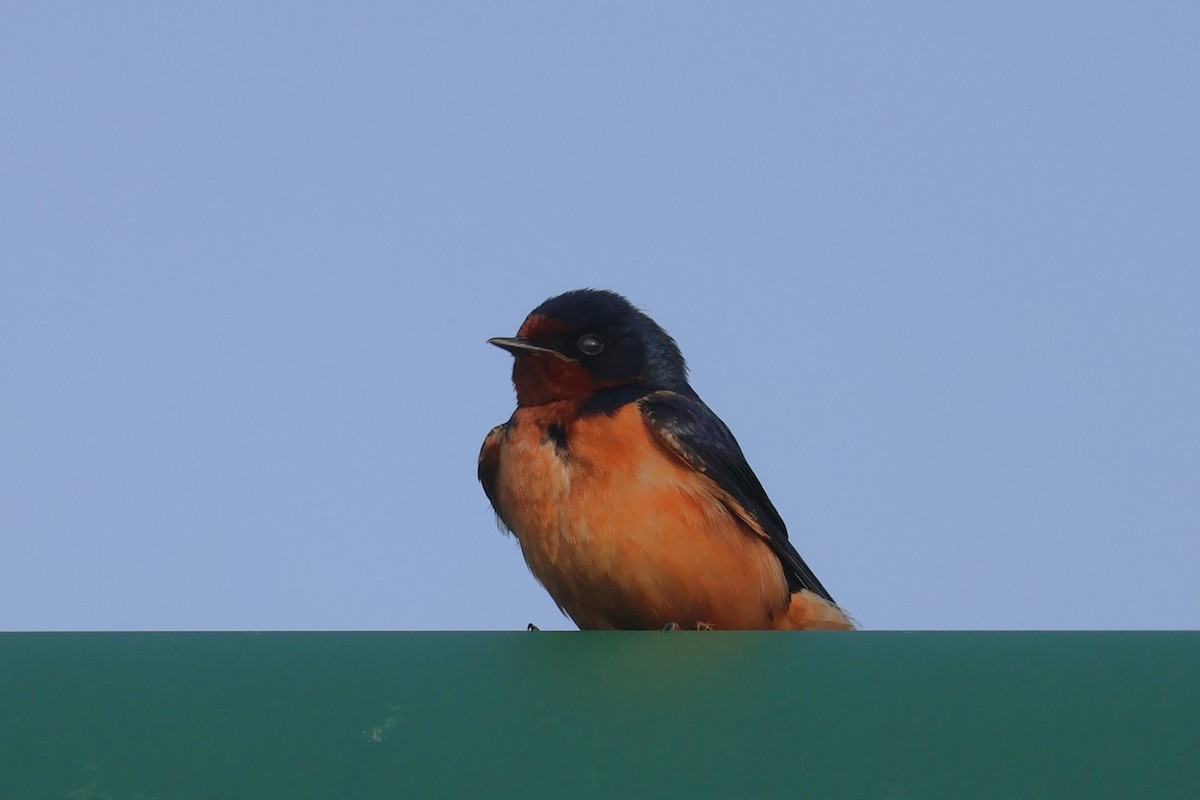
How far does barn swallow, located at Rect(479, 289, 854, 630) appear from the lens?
3977 mm

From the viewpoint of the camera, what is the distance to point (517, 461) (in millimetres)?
4164

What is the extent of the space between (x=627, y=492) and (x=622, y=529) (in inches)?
4.1

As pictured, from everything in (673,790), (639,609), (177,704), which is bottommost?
(673,790)

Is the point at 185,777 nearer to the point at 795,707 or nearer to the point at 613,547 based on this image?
the point at 795,707

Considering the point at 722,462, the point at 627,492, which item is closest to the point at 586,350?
the point at 722,462

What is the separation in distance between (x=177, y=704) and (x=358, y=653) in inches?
11.3

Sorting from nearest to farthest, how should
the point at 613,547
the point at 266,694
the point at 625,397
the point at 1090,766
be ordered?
1. the point at 1090,766
2. the point at 266,694
3. the point at 613,547
4. the point at 625,397

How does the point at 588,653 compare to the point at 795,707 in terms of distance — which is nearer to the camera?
the point at 795,707

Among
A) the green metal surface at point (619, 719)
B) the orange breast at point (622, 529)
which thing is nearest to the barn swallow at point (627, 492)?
the orange breast at point (622, 529)

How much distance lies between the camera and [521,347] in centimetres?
452

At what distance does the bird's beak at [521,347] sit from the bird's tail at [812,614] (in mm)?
942

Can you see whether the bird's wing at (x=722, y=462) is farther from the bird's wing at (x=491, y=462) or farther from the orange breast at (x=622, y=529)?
the bird's wing at (x=491, y=462)

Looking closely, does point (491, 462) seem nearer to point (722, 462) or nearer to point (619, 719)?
point (722, 462)

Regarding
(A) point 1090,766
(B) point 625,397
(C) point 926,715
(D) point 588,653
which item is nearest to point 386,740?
(D) point 588,653
